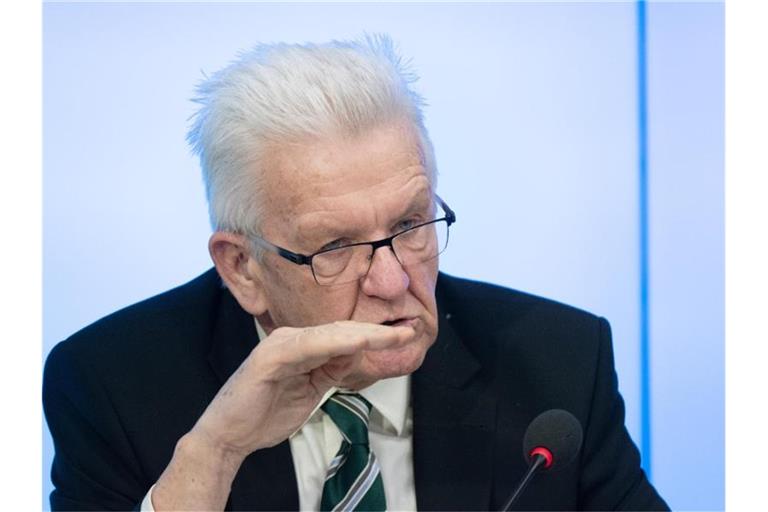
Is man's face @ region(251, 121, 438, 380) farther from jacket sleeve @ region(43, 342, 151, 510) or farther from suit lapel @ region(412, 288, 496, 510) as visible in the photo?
jacket sleeve @ region(43, 342, 151, 510)

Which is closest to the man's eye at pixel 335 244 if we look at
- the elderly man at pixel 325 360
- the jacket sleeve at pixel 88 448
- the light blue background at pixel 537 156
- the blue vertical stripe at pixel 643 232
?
the elderly man at pixel 325 360

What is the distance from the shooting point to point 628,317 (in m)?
2.51

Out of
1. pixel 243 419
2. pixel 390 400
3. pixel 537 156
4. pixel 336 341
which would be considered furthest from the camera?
pixel 537 156

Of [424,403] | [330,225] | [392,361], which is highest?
[330,225]

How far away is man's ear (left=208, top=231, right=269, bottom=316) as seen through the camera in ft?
6.05

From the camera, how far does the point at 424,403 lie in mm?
1943

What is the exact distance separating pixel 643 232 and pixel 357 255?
1.01 m

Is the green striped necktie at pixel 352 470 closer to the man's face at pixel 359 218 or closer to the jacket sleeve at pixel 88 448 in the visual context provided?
the man's face at pixel 359 218

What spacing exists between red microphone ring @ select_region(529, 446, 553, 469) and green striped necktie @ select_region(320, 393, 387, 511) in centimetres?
35

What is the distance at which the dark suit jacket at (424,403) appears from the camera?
188cm

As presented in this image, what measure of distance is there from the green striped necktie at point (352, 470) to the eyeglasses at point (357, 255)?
0.29 m

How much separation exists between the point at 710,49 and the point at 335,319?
1.21 meters

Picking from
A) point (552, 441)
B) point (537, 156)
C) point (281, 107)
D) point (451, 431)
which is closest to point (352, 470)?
point (451, 431)

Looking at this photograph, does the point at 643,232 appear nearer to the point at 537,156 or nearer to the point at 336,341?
the point at 537,156
